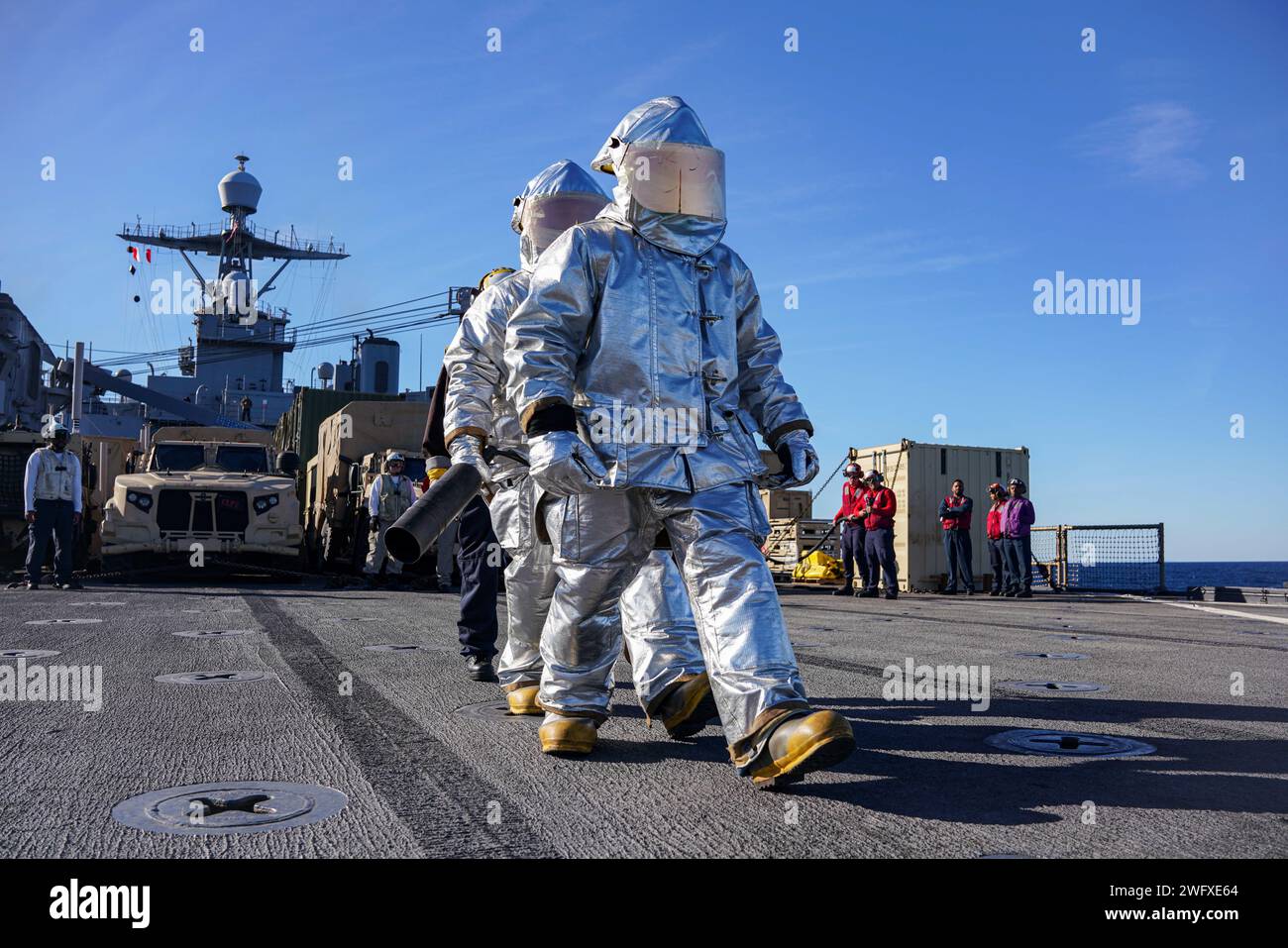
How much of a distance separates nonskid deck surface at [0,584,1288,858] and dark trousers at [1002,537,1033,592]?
8791 millimetres

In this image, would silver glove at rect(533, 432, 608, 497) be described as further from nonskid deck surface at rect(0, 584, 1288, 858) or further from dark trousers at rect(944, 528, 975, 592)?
dark trousers at rect(944, 528, 975, 592)

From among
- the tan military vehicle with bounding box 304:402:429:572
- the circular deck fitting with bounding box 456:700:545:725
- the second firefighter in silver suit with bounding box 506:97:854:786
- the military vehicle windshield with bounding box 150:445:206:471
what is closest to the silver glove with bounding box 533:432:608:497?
the second firefighter in silver suit with bounding box 506:97:854:786

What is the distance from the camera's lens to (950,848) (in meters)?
2.21

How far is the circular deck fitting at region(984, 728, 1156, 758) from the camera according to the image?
332 cm

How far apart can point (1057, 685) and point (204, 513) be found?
12.1 m

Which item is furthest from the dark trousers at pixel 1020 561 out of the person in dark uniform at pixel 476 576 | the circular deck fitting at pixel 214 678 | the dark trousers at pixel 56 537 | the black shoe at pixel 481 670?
the dark trousers at pixel 56 537

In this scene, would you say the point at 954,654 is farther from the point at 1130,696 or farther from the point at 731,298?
the point at 731,298

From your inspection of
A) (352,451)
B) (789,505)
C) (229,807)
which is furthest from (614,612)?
(789,505)

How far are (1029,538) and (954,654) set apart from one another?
31.6 ft

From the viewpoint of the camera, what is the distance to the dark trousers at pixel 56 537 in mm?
11797

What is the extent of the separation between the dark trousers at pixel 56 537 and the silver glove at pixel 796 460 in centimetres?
1096

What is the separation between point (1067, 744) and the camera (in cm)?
343

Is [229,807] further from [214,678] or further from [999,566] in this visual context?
[999,566]

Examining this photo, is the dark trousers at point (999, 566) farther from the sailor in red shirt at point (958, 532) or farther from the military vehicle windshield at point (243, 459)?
the military vehicle windshield at point (243, 459)
